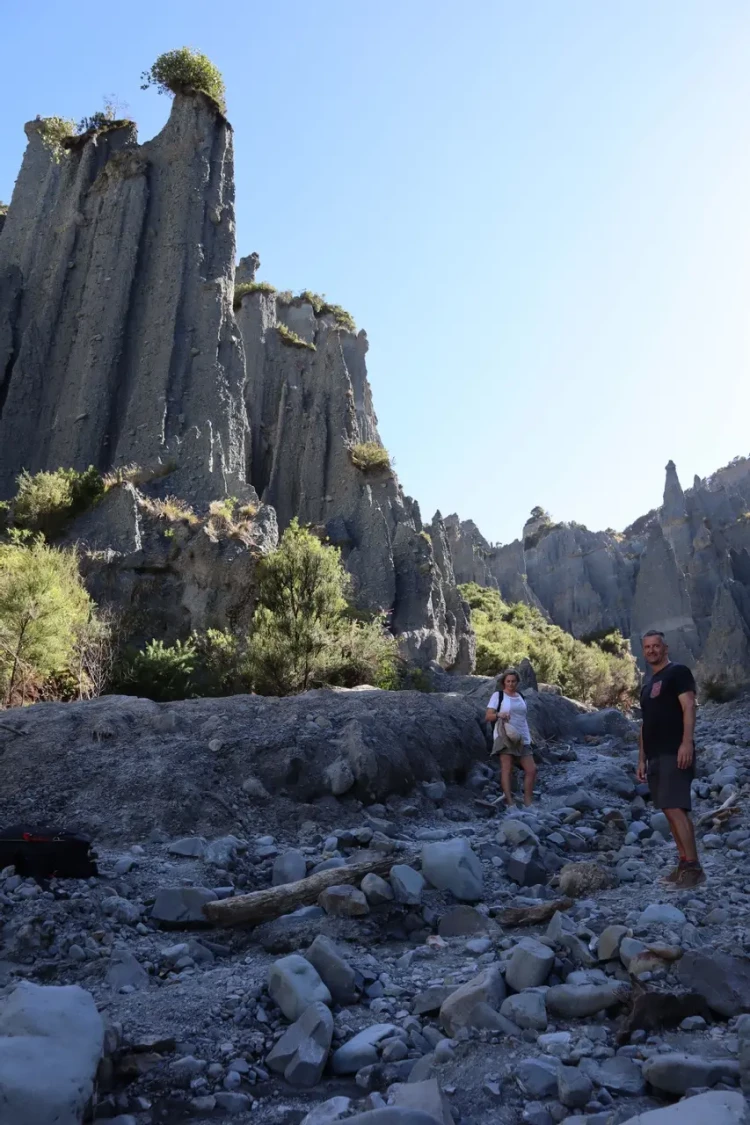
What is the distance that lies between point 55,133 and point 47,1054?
45.0 m

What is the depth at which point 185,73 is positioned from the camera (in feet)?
106

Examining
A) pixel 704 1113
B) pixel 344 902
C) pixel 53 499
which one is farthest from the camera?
pixel 53 499

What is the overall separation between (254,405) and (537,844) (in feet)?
125

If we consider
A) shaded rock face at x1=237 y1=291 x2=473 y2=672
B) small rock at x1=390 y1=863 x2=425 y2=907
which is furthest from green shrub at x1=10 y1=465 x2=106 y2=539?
small rock at x1=390 y1=863 x2=425 y2=907

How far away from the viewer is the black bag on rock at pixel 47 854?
6.04 meters

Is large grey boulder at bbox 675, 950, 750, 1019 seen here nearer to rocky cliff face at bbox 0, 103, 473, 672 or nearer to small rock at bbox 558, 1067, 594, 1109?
small rock at bbox 558, 1067, 594, 1109

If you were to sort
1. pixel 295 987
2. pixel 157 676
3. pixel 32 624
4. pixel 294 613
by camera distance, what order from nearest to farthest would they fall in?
1. pixel 295 987
2. pixel 32 624
3. pixel 157 676
4. pixel 294 613

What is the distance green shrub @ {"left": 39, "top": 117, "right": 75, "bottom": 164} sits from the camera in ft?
118

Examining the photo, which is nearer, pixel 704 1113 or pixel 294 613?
pixel 704 1113

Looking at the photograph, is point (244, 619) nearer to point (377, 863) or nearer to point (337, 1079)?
point (377, 863)

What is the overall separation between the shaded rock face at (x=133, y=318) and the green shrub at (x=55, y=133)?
1880mm

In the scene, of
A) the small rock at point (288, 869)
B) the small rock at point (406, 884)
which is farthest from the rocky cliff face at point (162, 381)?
the small rock at point (406, 884)

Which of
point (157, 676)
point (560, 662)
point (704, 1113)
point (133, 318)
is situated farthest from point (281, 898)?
point (560, 662)

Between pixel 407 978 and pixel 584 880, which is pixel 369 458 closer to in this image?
pixel 584 880
